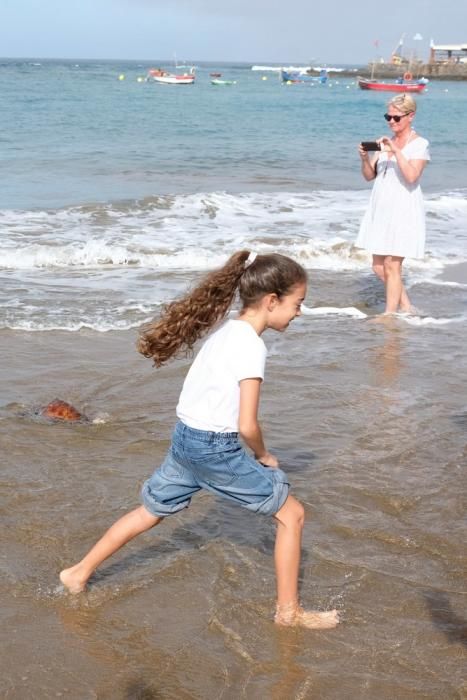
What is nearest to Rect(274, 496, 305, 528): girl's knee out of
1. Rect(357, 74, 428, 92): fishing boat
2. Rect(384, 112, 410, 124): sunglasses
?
Rect(384, 112, 410, 124): sunglasses

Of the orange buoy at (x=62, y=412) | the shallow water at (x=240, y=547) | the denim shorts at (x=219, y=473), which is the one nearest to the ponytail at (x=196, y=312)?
the denim shorts at (x=219, y=473)

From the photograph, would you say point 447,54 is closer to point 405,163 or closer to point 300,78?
point 300,78

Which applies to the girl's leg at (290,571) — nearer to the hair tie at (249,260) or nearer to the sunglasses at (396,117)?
the hair tie at (249,260)

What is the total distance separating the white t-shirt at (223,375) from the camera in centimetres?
308

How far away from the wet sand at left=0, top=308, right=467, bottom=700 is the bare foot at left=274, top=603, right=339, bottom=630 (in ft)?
0.12

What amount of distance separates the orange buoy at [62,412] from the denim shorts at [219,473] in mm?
2034

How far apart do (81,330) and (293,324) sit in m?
1.74

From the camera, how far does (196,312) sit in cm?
326

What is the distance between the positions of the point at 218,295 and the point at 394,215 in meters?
4.74

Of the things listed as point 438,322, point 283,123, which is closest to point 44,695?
point 438,322

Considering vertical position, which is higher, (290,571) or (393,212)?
(393,212)

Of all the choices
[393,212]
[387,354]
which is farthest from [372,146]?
[387,354]

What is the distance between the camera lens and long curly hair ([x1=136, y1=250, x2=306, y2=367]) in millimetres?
3158

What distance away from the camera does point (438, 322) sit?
25.6ft
